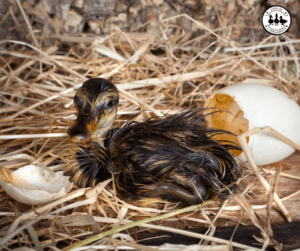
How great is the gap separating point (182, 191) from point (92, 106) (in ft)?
1.40

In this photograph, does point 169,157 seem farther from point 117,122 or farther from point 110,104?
point 117,122

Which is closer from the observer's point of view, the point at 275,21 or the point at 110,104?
the point at 110,104

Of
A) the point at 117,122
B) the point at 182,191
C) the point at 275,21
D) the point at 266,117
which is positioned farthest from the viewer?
the point at 275,21

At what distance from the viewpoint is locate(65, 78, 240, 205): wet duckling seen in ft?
3.11

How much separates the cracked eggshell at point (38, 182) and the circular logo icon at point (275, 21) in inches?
62.8

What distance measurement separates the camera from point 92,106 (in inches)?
37.4

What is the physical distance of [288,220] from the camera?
950mm

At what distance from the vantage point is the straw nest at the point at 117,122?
845 mm

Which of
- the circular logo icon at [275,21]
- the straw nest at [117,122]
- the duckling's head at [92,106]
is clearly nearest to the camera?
the straw nest at [117,122]

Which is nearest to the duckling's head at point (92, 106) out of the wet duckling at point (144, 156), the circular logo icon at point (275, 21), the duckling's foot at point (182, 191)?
the wet duckling at point (144, 156)

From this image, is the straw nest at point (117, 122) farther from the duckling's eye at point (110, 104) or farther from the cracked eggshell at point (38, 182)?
the duckling's eye at point (110, 104)

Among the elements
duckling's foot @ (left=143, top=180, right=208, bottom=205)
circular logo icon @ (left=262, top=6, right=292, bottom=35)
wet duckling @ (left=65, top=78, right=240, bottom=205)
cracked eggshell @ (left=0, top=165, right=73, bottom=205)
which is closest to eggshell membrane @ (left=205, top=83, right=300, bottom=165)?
wet duckling @ (left=65, top=78, right=240, bottom=205)

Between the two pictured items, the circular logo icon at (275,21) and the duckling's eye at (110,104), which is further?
the circular logo icon at (275,21)

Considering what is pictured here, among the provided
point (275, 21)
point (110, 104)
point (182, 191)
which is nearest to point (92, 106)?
point (110, 104)
